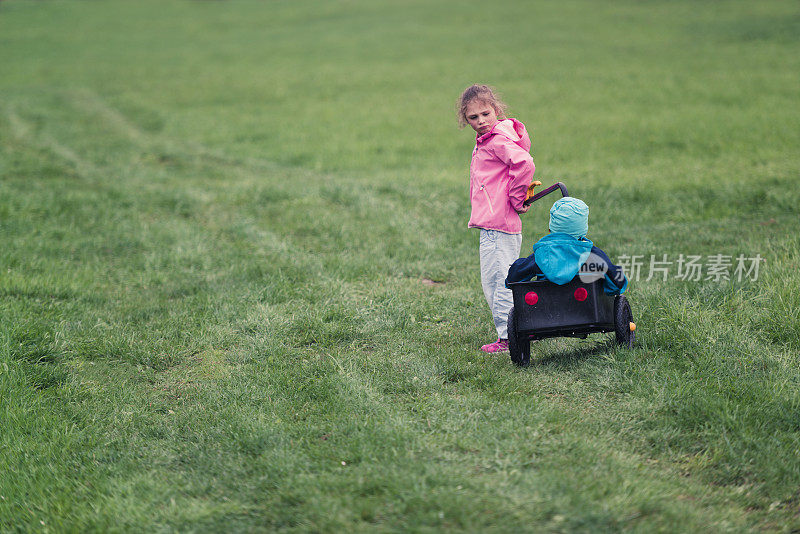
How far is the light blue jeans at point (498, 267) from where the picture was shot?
550 centimetres

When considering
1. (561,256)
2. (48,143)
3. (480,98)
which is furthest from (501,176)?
(48,143)

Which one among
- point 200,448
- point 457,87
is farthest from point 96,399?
point 457,87

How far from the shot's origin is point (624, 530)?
330 cm

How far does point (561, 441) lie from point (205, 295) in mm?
4064

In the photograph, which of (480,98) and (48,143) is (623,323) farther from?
(48,143)

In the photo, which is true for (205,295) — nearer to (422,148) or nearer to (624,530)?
(624,530)

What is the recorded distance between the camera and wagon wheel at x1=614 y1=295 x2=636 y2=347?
5094mm

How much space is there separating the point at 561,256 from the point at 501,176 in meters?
0.90

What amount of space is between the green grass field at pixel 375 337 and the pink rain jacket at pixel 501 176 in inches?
39.1

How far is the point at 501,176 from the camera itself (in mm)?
5469

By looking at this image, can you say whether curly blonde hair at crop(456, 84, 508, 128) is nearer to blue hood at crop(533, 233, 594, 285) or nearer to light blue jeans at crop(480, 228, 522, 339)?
light blue jeans at crop(480, 228, 522, 339)

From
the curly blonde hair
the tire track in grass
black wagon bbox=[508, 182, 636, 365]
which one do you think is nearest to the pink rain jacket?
the curly blonde hair

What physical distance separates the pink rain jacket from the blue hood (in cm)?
56

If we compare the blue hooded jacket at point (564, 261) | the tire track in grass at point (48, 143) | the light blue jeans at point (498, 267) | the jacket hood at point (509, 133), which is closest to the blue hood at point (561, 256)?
the blue hooded jacket at point (564, 261)
